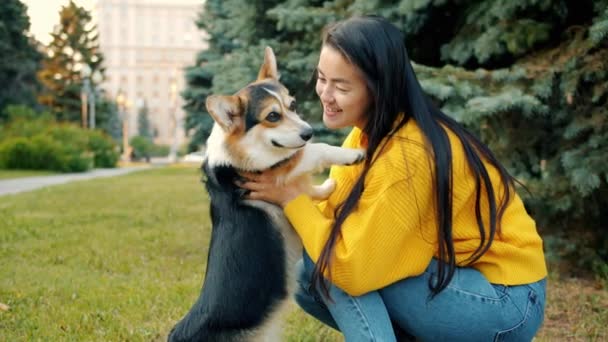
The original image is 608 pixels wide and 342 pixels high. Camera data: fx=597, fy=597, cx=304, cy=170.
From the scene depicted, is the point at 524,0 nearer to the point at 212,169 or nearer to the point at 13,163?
the point at 212,169

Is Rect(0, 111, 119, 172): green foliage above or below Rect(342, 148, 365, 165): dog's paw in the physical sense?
below

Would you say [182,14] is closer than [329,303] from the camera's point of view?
No

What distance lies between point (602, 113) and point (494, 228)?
2042mm

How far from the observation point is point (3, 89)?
2669 centimetres

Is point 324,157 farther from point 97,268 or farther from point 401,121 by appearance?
point 97,268

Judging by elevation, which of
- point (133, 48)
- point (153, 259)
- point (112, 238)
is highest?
point (153, 259)

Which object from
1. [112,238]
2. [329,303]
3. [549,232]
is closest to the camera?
[329,303]

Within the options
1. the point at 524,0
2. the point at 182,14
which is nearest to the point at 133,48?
the point at 182,14

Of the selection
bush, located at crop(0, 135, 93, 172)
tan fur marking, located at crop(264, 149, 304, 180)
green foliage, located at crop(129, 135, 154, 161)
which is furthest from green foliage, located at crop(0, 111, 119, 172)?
green foliage, located at crop(129, 135, 154, 161)

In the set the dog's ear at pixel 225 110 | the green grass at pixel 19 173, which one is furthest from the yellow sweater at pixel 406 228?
the green grass at pixel 19 173

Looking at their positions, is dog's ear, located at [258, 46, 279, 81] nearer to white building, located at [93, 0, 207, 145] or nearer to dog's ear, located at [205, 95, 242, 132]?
dog's ear, located at [205, 95, 242, 132]

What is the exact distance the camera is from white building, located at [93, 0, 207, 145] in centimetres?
7506

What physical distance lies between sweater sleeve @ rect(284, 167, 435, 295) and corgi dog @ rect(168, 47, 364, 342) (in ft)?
0.70

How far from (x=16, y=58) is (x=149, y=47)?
2092 inches
